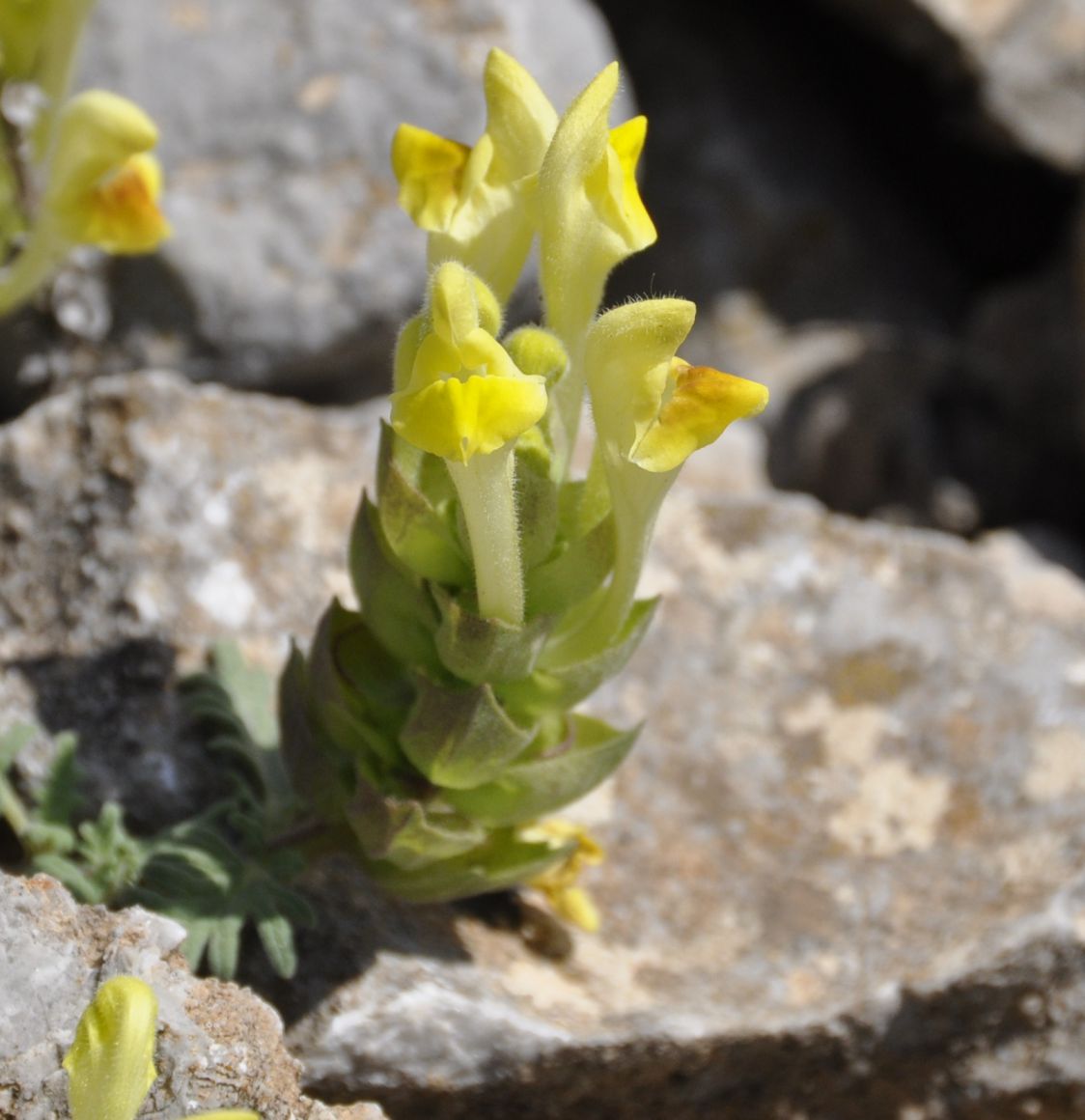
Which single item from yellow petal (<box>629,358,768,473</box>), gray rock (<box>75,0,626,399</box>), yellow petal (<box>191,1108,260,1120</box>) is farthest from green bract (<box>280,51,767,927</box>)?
gray rock (<box>75,0,626,399</box>)

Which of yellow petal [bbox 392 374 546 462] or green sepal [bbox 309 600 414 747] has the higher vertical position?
yellow petal [bbox 392 374 546 462]

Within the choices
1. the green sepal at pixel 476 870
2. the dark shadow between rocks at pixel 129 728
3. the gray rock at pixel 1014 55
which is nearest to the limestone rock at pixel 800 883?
the green sepal at pixel 476 870

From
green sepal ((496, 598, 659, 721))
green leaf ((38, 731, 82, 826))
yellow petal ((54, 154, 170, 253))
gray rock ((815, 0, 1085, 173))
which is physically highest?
gray rock ((815, 0, 1085, 173))

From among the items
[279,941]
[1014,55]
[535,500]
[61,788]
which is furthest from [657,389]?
[1014,55]

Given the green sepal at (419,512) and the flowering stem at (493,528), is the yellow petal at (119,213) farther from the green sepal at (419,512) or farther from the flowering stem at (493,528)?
the flowering stem at (493,528)

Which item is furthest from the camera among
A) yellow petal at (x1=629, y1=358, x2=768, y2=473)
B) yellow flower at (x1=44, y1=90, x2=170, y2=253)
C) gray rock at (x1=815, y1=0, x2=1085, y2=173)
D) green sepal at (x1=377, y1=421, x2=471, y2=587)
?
gray rock at (x1=815, y1=0, x2=1085, y2=173)

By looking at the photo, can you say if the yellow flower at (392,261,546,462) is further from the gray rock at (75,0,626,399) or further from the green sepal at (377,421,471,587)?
the gray rock at (75,0,626,399)

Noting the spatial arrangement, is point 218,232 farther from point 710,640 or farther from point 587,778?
point 587,778

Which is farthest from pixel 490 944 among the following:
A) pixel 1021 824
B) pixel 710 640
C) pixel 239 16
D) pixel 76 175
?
pixel 239 16
